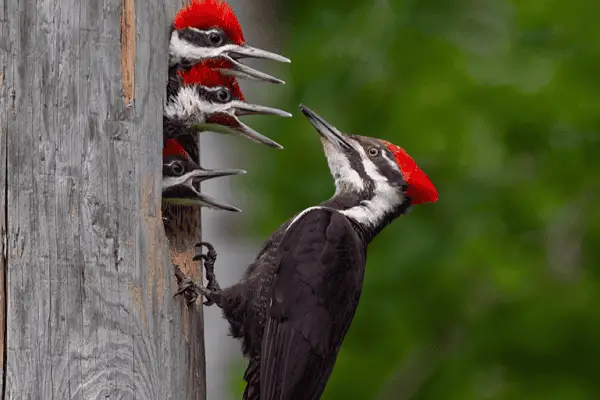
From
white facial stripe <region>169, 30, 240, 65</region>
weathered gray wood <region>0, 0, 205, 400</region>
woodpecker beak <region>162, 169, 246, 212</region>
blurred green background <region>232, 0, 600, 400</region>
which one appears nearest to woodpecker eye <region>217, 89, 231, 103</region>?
white facial stripe <region>169, 30, 240, 65</region>

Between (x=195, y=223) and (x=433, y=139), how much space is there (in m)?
2.18

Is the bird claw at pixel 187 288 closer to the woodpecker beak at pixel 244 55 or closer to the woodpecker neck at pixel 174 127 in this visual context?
the woodpecker neck at pixel 174 127

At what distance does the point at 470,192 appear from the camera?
21.4 feet

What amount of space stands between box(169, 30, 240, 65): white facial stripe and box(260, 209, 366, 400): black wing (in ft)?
2.51

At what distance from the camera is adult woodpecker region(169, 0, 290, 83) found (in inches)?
155

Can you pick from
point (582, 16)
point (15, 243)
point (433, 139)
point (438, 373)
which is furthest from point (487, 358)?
point (15, 243)

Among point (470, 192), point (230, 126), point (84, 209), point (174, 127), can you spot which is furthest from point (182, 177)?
point (470, 192)

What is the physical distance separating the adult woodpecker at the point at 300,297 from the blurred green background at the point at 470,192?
1702 millimetres

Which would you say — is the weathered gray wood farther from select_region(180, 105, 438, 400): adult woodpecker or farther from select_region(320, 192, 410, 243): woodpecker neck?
select_region(320, 192, 410, 243): woodpecker neck

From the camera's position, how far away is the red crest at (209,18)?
3941mm

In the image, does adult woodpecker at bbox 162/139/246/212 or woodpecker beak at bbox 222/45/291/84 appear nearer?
adult woodpecker at bbox 162/139/246/212

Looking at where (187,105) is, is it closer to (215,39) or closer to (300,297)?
(215,39)

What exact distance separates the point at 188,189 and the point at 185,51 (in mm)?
480

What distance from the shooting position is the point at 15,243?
3.26 meters
